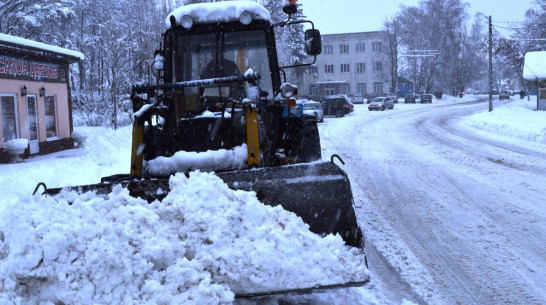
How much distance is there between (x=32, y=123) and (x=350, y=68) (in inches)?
2396

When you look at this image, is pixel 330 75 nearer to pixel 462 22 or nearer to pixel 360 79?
pixel 360 79

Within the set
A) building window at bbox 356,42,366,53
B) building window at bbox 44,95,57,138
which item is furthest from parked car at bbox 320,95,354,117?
building window at bbox 356,42,366,53

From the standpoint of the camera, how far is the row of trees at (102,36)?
24.6 meters

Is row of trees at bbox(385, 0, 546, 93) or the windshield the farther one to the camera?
row of trees at bbox(385, 0, 546, 93)

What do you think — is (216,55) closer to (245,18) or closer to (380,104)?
(245,18)

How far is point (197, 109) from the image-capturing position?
5.31 meters

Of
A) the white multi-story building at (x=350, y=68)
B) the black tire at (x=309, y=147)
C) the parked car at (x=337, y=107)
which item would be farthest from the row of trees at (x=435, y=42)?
the black tire at (x=309, y=147)

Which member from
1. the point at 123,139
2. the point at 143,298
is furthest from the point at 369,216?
the point at 123,139

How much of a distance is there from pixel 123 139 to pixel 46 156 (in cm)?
255

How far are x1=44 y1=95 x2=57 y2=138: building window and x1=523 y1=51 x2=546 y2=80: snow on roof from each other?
27115 mm

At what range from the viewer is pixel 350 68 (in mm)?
72188

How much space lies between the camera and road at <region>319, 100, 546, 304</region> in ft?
12.5

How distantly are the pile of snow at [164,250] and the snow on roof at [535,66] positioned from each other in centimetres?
3097

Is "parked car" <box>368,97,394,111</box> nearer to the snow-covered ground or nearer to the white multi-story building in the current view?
the white multi-story building
